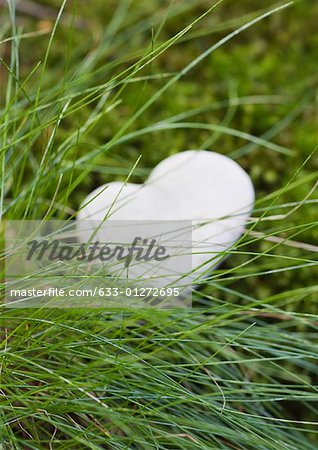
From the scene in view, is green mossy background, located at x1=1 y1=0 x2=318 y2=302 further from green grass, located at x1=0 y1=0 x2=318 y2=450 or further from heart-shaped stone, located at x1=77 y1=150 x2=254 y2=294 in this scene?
heart-shaped stone, located at x1=77 y1=150 x2=254 y2=294

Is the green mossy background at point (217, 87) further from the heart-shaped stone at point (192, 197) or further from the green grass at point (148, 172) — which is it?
the heart-shaped stone at point (192, 197)

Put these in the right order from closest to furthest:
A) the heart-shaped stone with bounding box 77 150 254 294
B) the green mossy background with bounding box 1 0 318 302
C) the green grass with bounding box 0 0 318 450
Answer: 1. the green grass with bounding box 0 0 318 450
2. the heart-shaped stone with bounding box 77 150 254 294
3. the green mossy background with bounding box 1 0 318 302

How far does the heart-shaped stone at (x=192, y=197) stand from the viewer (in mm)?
979

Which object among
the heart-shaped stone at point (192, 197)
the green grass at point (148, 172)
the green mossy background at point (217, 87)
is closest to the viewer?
the green grass at point (148, 172)

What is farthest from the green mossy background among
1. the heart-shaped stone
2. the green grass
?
the heart-shaped stone

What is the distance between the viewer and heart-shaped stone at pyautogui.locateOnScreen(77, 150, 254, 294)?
979 mm

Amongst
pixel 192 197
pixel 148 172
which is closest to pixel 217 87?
pixel 148 172

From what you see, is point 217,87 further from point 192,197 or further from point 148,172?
point 192,197

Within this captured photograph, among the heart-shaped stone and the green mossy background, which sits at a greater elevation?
the green mossy background

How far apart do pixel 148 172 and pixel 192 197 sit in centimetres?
18

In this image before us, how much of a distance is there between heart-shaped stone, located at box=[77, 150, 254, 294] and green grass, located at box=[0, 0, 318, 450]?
0.05m

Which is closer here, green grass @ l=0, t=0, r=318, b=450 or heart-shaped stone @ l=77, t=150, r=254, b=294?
green grass @ l=0, t=0, r=318, b=450

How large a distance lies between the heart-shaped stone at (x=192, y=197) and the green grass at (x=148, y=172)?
53mm

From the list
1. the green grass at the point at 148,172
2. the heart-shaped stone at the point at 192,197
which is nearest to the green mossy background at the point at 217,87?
the green grass at the point at 148,172
